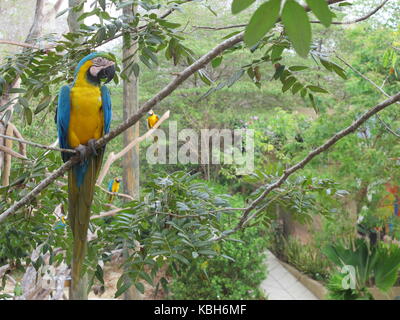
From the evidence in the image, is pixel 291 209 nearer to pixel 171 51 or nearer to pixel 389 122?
pixel 171 51

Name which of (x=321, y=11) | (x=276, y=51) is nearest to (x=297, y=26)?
(x=321, y=11)

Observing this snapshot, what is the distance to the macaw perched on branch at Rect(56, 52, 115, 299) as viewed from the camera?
73 cm

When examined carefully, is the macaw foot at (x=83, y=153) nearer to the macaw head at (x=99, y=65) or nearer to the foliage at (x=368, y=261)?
the macaw head at (x=99, y=65)

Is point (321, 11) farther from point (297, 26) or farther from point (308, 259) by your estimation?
point (308, 259)

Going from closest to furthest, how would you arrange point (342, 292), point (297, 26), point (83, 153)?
point (297, 26) < point (83, 153) < point (342, 292)

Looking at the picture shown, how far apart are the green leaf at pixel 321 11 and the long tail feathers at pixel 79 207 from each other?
1.90 ft

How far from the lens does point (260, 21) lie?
0.83ft

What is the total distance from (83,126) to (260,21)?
0.69 m

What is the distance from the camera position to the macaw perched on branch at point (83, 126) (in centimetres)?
73

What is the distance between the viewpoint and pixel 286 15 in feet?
0.80

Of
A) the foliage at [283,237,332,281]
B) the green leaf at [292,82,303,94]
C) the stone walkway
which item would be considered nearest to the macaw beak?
the green leaf at [292,82,303,94]

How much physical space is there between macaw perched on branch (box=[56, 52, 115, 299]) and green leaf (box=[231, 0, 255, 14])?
553 millimetres

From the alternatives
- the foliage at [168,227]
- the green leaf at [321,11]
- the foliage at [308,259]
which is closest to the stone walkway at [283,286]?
the foliage at [308,259]
